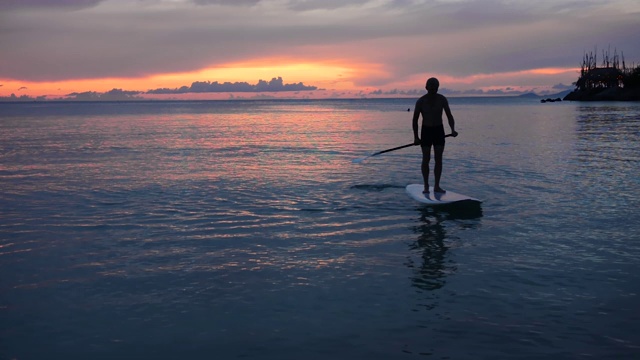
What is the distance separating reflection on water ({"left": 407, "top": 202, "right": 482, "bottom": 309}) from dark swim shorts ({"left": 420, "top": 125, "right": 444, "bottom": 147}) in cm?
146

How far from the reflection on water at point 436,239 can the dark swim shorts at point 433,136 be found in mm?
1456

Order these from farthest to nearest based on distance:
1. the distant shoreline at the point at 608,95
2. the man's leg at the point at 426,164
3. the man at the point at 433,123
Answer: the distant shoreline at the point at 608,95, the man's leg at the point at 426,164, the man at the point at 433,123

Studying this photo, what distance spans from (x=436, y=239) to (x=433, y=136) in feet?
11.7

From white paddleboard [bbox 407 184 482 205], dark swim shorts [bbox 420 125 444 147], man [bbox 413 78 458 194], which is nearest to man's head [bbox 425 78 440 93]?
man [bbox 413 78 458 194]

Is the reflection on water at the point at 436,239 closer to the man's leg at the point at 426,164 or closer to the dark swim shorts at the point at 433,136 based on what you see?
the man's leg at the point at 426,164

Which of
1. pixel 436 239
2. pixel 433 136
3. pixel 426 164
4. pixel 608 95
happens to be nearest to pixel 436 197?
pixel 426 164

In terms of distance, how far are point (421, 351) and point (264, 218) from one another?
5.76 m

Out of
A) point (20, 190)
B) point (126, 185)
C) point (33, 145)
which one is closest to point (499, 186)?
point (126, 185)

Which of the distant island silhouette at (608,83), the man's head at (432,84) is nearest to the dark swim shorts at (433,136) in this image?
the man's head at (432,84)

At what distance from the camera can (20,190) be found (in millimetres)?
13492

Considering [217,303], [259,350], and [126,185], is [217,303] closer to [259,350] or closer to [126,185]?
[259,350]

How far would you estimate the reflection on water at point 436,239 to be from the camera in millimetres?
6656

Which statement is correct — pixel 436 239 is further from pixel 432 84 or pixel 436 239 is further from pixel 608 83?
pixel 608 83

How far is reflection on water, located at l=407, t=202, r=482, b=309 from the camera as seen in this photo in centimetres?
666
